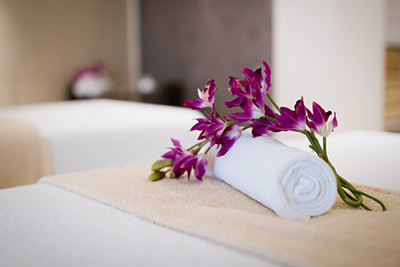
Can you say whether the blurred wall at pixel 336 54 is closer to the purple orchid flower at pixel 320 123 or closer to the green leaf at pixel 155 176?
the green leaf at pixel 155 176

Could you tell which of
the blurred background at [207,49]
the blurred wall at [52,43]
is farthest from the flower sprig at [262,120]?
the blurred wall at [52,43]

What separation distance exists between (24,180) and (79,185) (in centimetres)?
87

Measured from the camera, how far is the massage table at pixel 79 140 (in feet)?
6.10

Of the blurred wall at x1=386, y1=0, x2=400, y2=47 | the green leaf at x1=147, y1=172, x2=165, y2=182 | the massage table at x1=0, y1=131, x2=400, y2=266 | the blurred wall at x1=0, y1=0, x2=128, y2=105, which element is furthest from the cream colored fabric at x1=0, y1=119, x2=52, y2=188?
the blurred wall at x1=0, y1=0, x2=128, y2=105

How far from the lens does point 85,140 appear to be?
6.57 ft

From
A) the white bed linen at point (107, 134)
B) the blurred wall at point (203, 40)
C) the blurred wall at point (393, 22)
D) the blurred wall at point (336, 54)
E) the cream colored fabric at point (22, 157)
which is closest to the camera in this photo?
the cream colored fabric at point (22, 157)

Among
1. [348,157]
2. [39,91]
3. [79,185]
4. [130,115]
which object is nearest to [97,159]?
[130,115]

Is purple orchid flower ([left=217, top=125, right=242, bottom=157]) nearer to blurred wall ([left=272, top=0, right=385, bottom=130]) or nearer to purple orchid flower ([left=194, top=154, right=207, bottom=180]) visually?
purple orchid flower ([left=194, top=154, right=207, bottom=180])

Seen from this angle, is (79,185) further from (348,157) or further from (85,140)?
(85,140)

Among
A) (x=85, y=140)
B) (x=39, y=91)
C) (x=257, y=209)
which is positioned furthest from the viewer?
(x=39, y=91)

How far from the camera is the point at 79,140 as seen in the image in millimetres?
1990

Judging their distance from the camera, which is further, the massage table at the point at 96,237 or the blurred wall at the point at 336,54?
the blurred wall at the point at 336,54

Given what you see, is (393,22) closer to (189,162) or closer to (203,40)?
(203,40)

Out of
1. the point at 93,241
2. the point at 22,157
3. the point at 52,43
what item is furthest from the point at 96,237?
the point at 52,43
